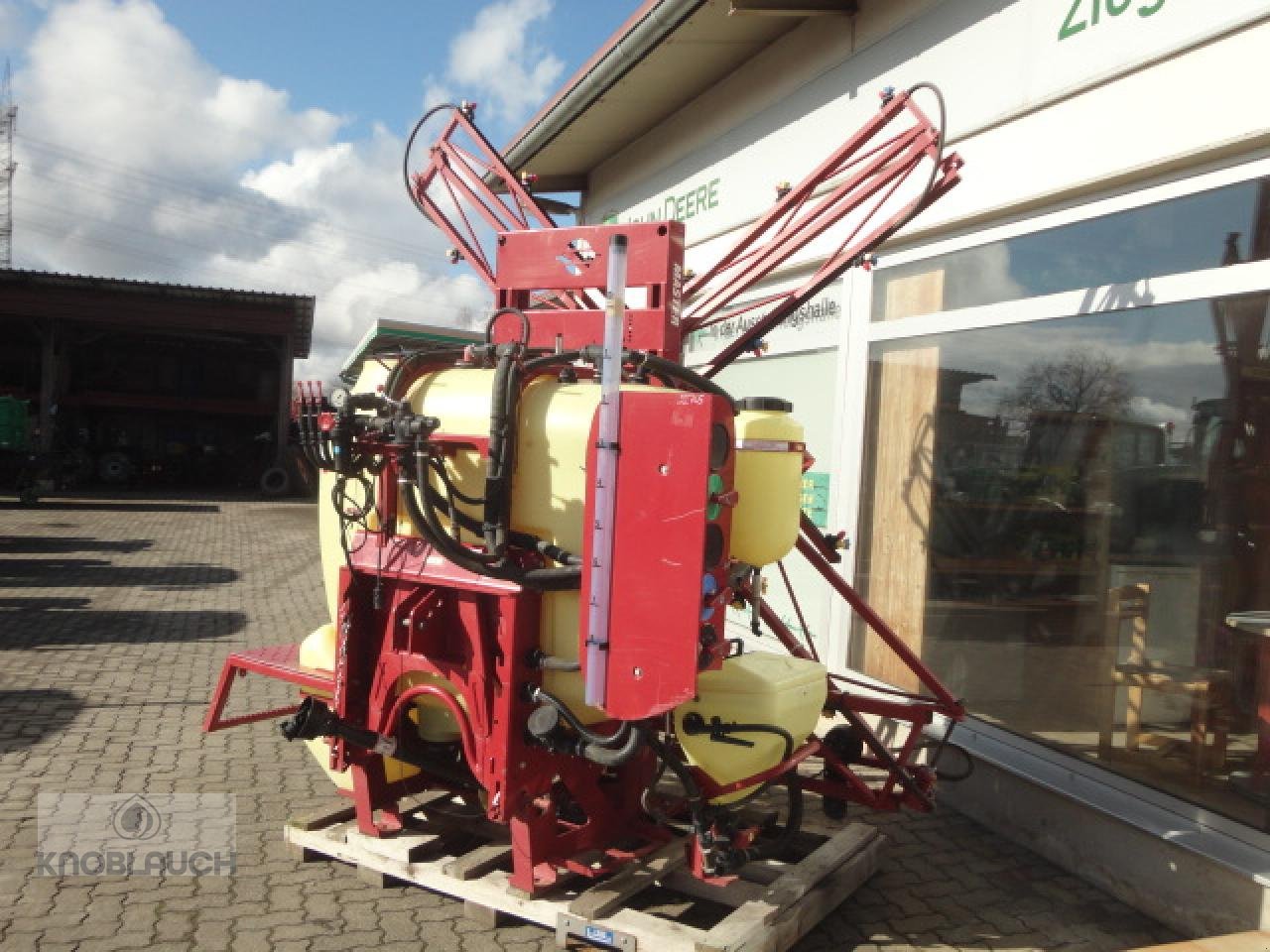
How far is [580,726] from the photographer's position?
2912 mm

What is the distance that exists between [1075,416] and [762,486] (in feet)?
6.85

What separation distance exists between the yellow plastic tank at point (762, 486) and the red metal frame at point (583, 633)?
18 cm

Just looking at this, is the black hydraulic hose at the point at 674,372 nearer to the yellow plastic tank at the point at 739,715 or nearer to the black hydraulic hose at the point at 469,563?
the black hydraulic hose at the point at 469,563

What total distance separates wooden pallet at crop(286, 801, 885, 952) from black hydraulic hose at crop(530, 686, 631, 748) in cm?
56

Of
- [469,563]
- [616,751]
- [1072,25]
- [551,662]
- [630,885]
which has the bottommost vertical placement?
[630,885]

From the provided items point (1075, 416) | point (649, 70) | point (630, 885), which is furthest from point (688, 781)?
point (649, 70)

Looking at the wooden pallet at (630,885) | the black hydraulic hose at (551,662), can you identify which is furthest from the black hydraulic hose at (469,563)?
the wooden pallet at (630,885)

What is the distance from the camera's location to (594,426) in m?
2.78

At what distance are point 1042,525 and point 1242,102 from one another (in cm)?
191

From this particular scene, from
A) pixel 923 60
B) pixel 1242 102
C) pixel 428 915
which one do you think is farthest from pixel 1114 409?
pixel 428 915

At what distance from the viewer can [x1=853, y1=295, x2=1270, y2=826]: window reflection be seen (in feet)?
11.7

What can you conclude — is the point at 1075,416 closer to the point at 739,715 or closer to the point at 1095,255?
the point at 1095,255

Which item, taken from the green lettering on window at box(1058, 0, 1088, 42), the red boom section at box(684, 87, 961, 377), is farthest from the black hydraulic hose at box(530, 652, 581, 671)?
the green lettering on window at box(1058, 0, 1088, 42)

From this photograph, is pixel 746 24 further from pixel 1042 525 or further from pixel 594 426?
pixel 594 426
